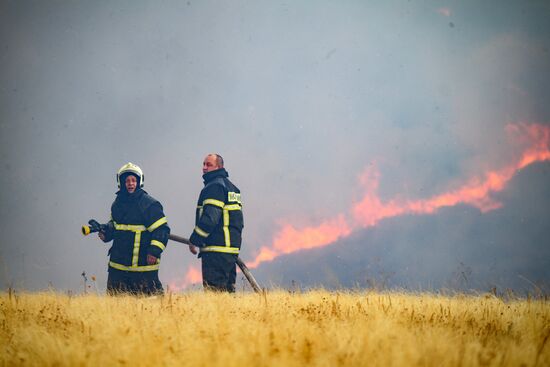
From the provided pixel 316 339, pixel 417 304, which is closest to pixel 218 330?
pixel 316 339

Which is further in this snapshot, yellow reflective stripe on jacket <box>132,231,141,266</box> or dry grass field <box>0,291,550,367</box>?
yellow reflective stripe on jacket <box>132,231,141,266</box>

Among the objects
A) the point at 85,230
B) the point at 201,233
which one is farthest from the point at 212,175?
the point at 85,230

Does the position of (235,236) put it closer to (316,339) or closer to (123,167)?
(123,167)

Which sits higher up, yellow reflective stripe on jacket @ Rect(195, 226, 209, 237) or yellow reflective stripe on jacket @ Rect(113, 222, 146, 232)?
yellow reflective stripe on jacket @ Rect(113, 222, 146, 232)

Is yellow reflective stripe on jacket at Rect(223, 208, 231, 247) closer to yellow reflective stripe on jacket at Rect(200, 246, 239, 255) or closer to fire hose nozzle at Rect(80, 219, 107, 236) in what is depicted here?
yellow reflective stripe on jacket at Rect(200, 246, 239, 255)

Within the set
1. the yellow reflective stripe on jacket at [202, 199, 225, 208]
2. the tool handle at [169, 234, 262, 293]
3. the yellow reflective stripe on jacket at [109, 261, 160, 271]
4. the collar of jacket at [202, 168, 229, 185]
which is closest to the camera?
the yellow reflective stripe on jacket at [202, 199, 225, 208]

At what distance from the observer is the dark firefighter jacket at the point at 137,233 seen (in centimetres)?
877

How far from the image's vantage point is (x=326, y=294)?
9.05 metres

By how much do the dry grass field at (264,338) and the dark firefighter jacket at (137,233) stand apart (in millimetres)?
2347

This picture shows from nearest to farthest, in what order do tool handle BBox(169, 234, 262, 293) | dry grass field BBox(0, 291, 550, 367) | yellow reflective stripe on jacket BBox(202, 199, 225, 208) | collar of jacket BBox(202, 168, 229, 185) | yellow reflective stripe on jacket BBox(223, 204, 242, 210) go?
dry grass field BBox(0, 291, 550, 367) < yellow reflective stripe on jacket BBox(202, 199, 225, 208) < yellow reflective stripe on jacket BBox(223, 204, 242, 210) < collar of jacket BBox(202, 168, 229, 185) < tool handle BBox(169, 234, 262, 293)

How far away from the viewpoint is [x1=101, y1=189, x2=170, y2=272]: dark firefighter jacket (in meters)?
8.77

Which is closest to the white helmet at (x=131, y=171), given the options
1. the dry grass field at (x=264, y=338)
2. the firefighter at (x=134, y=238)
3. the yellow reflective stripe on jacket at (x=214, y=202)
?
the firefighter at (x=134, y=238)

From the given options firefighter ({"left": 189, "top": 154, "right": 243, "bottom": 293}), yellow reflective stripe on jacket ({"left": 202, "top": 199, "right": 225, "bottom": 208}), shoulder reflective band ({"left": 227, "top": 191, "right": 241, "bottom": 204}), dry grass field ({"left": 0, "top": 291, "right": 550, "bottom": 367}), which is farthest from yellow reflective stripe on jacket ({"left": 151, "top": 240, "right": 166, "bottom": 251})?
dry grass field ({"left": 0, "top": 291, "right": 550, "bottom": 367})

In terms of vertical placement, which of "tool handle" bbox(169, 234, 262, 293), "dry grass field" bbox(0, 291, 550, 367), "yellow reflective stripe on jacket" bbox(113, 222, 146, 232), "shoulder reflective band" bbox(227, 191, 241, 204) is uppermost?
"shoulder reflective band" bbox(227, 191, 241, 204)
